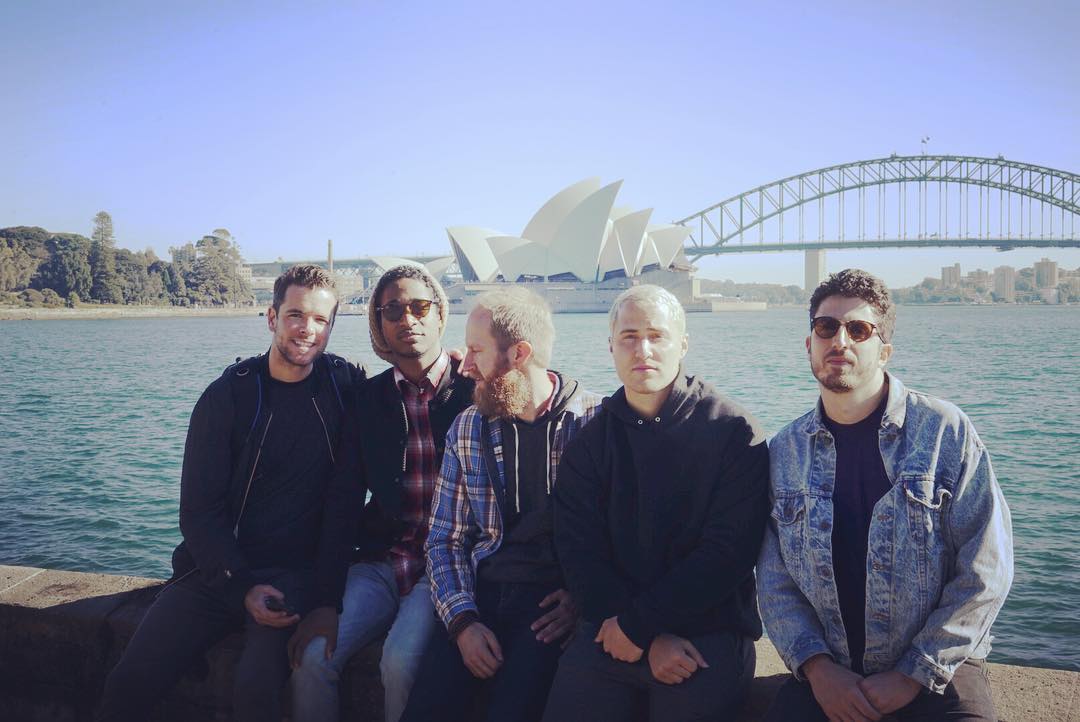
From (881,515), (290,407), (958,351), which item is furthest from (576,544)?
(958,351)

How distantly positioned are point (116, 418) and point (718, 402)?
12733 mm

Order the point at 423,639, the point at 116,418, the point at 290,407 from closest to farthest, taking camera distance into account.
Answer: the point at 423,639
the point at 290,407
the point at 116,418

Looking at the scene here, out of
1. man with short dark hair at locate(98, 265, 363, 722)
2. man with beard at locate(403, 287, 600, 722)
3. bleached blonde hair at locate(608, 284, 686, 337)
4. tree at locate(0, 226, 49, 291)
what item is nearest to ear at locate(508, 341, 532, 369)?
man with beard at locate(403, 287, 600, 722)

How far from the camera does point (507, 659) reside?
1.81 metres

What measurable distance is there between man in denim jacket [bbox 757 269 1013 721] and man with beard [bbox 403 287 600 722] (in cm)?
51

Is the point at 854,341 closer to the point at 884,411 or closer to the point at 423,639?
the point at 884,411

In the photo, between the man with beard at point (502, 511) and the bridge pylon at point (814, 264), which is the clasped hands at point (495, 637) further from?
the bridge pylon at point (814, 264)

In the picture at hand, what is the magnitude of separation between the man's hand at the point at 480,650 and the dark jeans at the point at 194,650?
0.44 meters

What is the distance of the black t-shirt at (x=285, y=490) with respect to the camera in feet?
→ 6.94

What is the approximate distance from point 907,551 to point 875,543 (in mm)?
60

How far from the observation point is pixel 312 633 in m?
1.92

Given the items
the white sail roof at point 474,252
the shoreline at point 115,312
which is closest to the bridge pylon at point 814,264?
the white sail roof at point 474,252

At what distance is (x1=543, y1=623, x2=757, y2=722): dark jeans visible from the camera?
163 centimetres

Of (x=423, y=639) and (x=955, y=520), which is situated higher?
(x=955, y=520)
